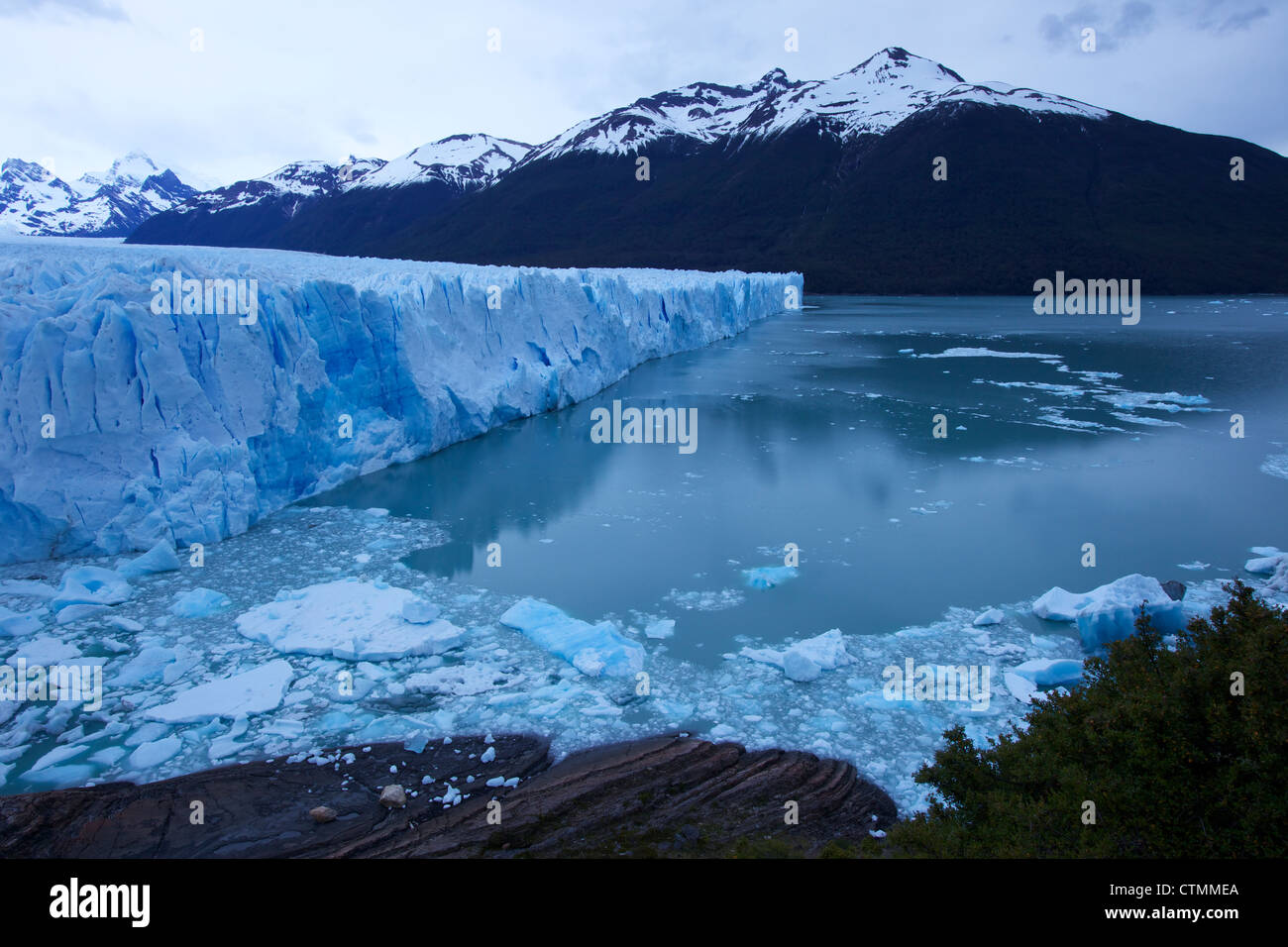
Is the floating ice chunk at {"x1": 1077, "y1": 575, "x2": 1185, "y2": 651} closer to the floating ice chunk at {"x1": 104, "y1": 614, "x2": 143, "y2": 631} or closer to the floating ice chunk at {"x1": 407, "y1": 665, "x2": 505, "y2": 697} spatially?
the floating ice chunk at {"x1": 407, "y1": 665, "x2": 505, "y2": 697}

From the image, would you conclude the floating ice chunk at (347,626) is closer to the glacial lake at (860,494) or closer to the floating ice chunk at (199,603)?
the floating ice chunk at (199,603)

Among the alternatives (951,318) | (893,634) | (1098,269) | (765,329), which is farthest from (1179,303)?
(893,634)

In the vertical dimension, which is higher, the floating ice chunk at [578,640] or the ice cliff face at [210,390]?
the ice cliff face at [210,390]

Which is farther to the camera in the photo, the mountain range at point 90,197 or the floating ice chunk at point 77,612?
the mountain range at point 90,197

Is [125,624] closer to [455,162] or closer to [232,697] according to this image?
[232,697]

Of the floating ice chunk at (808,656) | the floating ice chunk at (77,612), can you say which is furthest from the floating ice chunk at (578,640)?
the floating ice chunk at (77,612)
